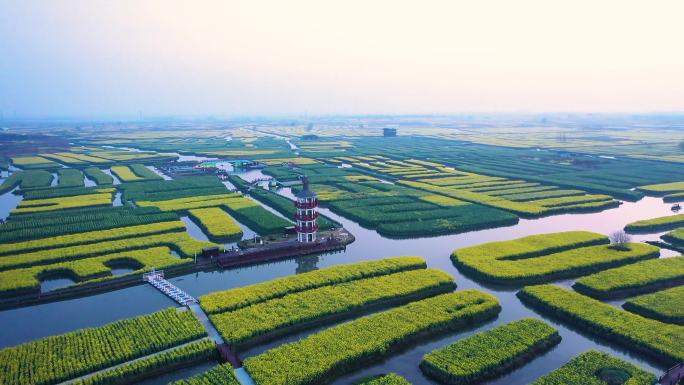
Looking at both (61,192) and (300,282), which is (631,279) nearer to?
(300,282)

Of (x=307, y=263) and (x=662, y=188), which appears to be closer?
(x=307, y=263)

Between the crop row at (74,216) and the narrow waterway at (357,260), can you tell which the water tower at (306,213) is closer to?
the narrow waterway at (357,260)

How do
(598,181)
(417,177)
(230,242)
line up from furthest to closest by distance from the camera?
(417,177) < (598,181) < (230,242)

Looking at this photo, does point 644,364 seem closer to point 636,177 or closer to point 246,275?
point 246,275

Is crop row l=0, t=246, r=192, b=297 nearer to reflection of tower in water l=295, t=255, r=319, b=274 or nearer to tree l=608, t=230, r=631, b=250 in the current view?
reflection of tower in water l=295, t=255, r=319, b=274

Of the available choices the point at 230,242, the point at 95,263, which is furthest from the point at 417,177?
the point at 95,263

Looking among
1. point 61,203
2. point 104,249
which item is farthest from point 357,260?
point 61,203

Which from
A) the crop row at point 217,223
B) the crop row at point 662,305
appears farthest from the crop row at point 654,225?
the crop row at point 217,223
